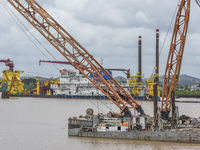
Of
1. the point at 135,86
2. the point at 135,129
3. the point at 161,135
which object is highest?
the point at 135,86

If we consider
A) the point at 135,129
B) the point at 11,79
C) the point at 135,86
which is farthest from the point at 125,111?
the point at 11,79

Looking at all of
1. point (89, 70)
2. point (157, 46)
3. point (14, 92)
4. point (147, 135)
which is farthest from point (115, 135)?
point (14, 92)

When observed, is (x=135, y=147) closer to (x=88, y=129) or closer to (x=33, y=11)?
(x=88, y=129)

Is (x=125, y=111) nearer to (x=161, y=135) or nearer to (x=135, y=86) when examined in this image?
(x=161, y=135)

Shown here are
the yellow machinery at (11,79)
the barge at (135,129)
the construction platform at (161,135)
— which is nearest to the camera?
the construction platform at (161,135)

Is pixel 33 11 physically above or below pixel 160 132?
above

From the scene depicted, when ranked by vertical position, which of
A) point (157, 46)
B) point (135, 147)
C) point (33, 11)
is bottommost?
point (135, 147)

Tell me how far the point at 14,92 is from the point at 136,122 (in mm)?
91648

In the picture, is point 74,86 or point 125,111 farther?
point 74,86

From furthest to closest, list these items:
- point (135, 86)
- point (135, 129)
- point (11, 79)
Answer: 1. point (11, 79)
2. point (135, 86)
3. point (135, 129)

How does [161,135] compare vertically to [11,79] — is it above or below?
below

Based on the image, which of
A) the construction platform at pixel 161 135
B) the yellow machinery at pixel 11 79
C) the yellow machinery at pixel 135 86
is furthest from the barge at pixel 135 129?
the yellow machinery at pixel 11 79

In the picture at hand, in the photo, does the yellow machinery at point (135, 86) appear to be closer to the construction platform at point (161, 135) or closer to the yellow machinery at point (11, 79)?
the yellow machinery at point (11, 79)

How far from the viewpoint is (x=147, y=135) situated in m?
29.3
